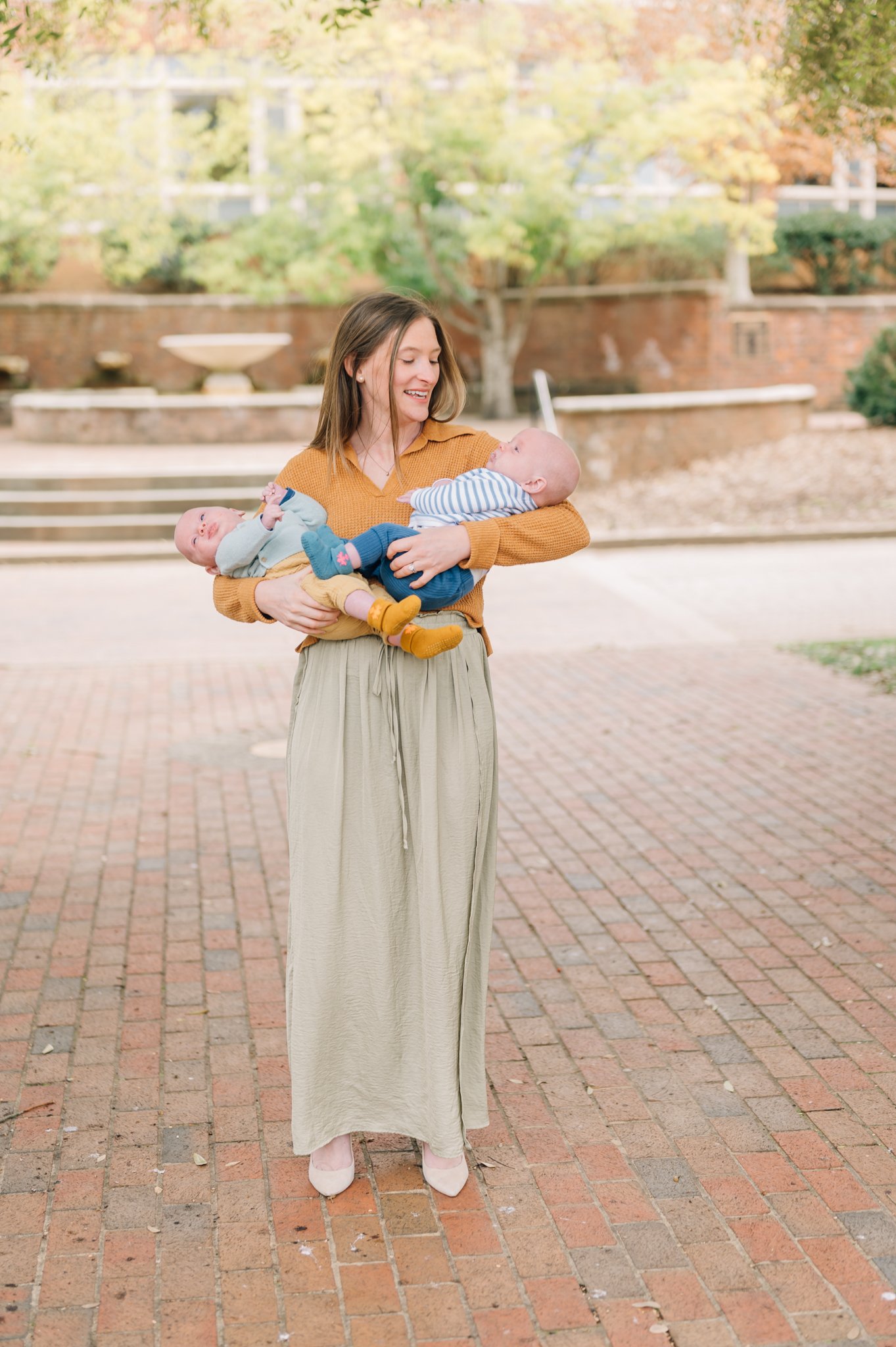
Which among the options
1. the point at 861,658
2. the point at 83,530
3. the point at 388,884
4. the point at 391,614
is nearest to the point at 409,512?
the point at 391,614

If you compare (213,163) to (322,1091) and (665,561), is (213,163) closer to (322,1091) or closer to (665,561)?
(665,561)

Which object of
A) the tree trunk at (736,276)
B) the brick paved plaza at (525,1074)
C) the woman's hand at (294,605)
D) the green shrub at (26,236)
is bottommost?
the brick paved plaza at (525,1074)

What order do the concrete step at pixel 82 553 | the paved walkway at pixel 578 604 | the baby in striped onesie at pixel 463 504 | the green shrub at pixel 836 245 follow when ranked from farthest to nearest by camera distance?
the green shrub at pixel 836 245 < the concrete step at pixel 82 553 < the paved walkway at pixel 578 604 < the baby in striped onesie at pixel 463 504

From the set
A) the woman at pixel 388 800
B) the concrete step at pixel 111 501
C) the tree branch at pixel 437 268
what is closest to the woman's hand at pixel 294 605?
the woman at pixel 388 800

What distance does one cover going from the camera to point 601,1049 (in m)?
3.97

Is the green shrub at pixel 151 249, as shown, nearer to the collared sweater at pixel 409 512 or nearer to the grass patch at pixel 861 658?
the grass patch at pixel 861 658

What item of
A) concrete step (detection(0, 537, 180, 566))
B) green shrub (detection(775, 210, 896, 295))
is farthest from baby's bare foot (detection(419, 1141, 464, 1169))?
green shrub (detection(775, 210, 896, 295))

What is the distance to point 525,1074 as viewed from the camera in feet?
12.6

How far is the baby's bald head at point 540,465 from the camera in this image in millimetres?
2988

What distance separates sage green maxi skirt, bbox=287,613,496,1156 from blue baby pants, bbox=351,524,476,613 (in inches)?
3.9

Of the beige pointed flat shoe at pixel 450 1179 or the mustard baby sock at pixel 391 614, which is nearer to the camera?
the mustard baby sock at pixel 391 614

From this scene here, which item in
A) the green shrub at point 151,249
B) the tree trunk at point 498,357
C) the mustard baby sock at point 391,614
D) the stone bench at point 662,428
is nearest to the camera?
the mustard baby sock at point 391,614

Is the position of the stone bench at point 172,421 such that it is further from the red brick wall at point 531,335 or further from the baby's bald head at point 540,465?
the baby's bald head at point 540,465

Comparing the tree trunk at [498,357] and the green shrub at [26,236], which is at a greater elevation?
the green shrub at [26,236]
